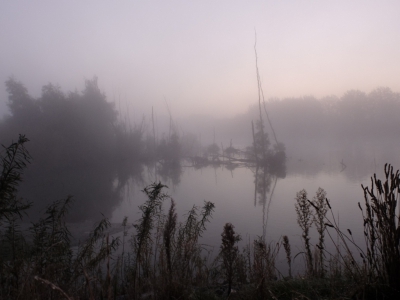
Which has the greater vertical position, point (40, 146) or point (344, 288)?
point (40, 146)

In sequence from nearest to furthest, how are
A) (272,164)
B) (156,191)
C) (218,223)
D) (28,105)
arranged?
(156,191)
(218,223)
(272,164)
(28,105)

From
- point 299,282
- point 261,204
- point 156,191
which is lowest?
point 261,204

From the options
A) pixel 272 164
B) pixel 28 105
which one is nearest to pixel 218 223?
pixel 272 164

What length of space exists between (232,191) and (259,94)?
21987 millimetres

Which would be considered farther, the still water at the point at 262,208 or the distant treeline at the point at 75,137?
the distant treeline at the point at 75,137

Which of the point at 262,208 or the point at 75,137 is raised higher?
the point at 75,137

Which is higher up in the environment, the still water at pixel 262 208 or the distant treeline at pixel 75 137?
the distant treeline at pixel 75 137

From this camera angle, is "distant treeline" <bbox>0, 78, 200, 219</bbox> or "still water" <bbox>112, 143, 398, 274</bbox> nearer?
"still water" <bbox>112, 143, 398, 274</bbox>

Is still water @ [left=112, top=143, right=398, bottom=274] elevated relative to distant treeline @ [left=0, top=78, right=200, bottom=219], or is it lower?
lower

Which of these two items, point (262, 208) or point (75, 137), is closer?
point (262, 208)

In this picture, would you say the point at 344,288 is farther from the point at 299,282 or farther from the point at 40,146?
the point at 40,146

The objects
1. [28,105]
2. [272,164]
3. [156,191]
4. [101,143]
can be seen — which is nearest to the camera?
[156,191]

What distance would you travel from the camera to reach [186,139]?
62562mm

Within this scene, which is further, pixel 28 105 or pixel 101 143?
pixel 101 143
